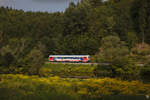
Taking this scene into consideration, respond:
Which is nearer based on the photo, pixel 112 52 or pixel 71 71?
pixel 112 52

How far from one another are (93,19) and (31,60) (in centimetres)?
2767

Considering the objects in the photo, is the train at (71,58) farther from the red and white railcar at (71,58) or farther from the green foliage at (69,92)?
the green foliage at (69,92)

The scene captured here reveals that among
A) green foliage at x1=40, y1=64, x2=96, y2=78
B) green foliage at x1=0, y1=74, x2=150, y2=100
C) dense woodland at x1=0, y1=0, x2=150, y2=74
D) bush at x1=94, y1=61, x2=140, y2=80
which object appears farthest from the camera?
dense woodland at x1=0, y1=0, x2=150, y2=74

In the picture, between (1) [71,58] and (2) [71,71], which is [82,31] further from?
(2) [71,71]

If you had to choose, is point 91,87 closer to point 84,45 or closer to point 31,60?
point 31,60

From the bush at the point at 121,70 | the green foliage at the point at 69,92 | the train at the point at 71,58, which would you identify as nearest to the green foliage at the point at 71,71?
the bush at the point at 121,70

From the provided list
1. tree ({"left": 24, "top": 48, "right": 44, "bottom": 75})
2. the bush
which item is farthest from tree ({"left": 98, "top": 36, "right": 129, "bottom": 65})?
tree ({"left": 24, "top": 48, "right": 44, "bottom": 75})

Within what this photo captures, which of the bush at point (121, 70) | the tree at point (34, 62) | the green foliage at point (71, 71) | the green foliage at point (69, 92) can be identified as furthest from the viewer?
the green foliage at point (71, 71)

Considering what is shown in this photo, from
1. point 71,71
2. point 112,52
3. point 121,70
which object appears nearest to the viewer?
point 121,70

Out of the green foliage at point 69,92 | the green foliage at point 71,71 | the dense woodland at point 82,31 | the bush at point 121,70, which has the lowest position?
the green foliage at point 71,71

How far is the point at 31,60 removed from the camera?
23172 mm

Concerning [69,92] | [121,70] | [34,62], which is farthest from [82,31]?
[69,92]

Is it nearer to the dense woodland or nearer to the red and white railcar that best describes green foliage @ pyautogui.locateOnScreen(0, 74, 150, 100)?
the dense woodland

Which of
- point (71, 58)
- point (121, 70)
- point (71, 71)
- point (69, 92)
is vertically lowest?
point (71, 71)
